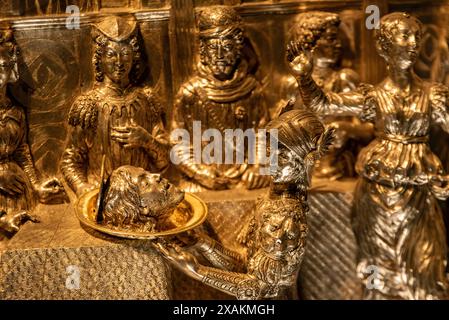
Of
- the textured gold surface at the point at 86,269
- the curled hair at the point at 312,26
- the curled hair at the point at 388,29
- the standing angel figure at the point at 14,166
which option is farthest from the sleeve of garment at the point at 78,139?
the curled hair at the point at 388,29

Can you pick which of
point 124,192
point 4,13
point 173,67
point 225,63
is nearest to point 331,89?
point 225,63

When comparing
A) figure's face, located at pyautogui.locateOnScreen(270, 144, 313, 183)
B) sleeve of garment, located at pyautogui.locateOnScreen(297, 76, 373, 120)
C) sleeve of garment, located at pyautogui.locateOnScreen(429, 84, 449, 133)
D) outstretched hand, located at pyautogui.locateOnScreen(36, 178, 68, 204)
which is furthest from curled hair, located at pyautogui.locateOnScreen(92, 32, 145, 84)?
sleeve of garment, located at pyautogui.locateOnScreen(429, 84, 449, 133)

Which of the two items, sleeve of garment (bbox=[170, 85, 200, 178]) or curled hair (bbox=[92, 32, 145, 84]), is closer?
curled hair (bbox=[92, 32, 145, 84])

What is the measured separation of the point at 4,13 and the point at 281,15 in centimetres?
147

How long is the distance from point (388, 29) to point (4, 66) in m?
1.94

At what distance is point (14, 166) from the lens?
4.05m

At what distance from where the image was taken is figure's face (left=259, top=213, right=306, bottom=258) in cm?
354

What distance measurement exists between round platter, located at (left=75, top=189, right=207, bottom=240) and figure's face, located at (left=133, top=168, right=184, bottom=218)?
0.11 metres

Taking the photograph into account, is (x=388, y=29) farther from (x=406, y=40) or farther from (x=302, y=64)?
(x=302, y=64)

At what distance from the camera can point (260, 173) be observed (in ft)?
13.5

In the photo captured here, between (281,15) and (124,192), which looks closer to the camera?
(124,192)

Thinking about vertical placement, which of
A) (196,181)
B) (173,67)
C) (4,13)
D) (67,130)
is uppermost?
(4,13)

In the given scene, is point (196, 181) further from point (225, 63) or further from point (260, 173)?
point (225, 63)

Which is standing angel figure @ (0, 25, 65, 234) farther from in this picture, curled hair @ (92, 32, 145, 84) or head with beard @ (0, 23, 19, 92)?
curled hair @ (92, 32, 145, 84)
